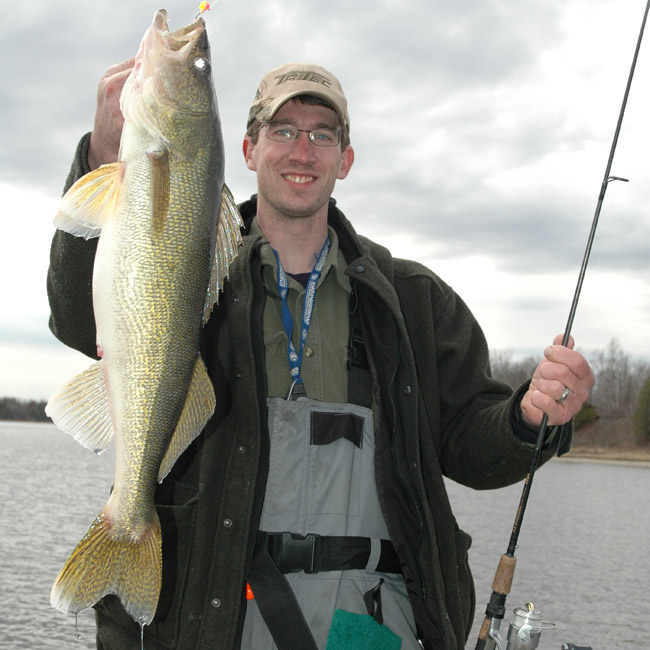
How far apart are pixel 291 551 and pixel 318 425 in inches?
20.0


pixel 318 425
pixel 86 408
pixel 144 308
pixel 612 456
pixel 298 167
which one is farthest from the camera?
pixel 612 456

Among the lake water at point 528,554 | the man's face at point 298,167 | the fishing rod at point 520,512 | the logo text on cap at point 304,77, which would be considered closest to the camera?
the fishing rod at point 520,512

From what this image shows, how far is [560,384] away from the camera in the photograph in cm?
278

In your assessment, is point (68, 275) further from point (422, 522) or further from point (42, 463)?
point (42, 463)

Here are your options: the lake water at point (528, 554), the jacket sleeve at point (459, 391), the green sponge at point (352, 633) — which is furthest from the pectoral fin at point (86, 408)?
the lake water at point (528, 554)

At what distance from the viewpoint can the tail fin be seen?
2.32m

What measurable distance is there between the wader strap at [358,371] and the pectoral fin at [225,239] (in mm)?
789

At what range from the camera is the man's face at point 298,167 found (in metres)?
3.31

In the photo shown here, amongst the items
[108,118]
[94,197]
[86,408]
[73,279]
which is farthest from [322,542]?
[108,118]

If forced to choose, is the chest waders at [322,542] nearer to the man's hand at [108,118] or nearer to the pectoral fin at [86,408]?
the pectoral fin at [86,408]

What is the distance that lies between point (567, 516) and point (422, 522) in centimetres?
2237

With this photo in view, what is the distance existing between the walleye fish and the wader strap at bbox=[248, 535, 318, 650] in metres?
0.47

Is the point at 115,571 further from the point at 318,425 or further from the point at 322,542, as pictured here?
the point at 318,425

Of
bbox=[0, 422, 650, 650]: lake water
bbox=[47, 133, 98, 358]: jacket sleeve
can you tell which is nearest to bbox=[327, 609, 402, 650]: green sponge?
bbox=[47, 133, 98, 358]: jacket sleeve
